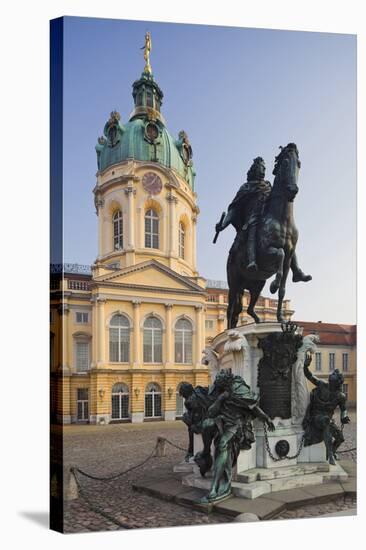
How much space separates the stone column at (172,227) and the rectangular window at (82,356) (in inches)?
118

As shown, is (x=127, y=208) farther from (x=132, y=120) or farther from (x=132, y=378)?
(x=132, y=378)

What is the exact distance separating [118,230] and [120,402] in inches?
132

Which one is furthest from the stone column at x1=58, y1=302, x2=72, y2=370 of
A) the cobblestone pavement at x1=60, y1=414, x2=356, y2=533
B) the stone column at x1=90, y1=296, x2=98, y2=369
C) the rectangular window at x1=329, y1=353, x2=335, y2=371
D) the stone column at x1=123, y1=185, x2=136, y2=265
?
the rectangular window at x1=329, y1=353, x2=335, y2=371

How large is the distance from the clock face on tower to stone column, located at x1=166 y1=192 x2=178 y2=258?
0.27 meters

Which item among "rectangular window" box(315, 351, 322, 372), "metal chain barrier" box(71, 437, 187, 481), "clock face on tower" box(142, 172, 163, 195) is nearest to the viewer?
"metal chain barrier" box(71, 437, 187, 481)

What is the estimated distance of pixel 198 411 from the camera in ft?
41.0

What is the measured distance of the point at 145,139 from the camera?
48.5 feet

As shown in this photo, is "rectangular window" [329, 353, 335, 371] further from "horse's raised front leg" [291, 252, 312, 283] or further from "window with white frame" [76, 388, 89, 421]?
"window with white frame" [76, 388, 89, 421]

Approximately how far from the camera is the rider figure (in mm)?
12984

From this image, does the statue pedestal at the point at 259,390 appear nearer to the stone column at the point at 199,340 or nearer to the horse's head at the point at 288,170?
the stone column at the point at 199,340

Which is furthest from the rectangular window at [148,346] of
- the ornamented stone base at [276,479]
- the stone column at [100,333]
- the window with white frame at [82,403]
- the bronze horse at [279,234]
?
the ornamented stone base at [276,479]

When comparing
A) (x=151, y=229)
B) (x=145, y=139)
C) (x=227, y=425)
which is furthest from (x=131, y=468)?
(x=145, y=139)

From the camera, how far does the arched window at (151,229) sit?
1499 centimetres

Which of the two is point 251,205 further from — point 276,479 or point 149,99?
point 276,479
